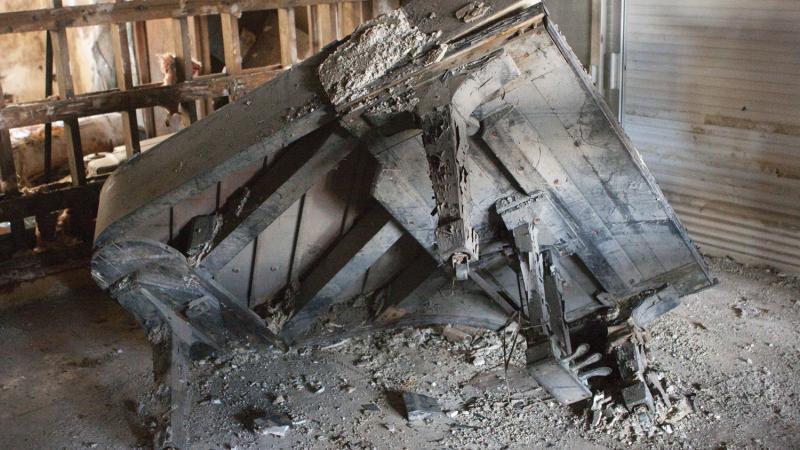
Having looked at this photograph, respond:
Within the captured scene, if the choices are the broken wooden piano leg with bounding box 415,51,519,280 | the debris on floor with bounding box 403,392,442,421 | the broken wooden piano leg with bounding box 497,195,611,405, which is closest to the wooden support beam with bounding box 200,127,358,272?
the broken wooden piano leg with bounding box 415,51,519,280

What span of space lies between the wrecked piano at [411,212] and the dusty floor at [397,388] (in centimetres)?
21

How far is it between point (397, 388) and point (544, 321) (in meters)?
1.09

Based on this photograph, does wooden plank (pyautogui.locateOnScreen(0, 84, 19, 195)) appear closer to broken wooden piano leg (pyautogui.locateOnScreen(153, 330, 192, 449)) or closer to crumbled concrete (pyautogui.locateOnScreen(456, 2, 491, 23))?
broken wooden piano leg (pyautogui.locateOnScreen(153, 330, 192, 449))

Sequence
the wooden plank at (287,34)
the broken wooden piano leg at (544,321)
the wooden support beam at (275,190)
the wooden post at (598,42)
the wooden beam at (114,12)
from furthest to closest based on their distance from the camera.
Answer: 1. the wooden plank at (287,34)
2. the wooden post at (598,42)
3. the wooden beam at (114,12)
4. the wooden support beam at (275,190)
5. the broken wooden piano leg at (544,321)

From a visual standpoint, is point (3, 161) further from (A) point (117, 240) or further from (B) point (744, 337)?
(B) point (744, 337)

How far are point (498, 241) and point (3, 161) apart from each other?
3.30 meters

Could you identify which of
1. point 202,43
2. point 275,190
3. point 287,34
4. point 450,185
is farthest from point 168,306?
point 202,43

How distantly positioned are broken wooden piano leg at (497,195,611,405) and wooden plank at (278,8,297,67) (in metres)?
2.85

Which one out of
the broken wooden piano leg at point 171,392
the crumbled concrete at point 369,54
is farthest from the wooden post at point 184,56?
the crumbled concrete at point 369,54

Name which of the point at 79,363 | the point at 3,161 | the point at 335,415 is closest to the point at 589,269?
the point at 335,415

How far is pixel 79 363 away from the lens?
195 inches

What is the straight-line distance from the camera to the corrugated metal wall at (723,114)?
5328mm

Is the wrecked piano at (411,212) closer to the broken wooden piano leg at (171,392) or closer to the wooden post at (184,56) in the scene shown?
the broken wooden piano leg at (171,392)

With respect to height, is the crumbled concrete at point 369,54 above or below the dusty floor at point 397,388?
above
